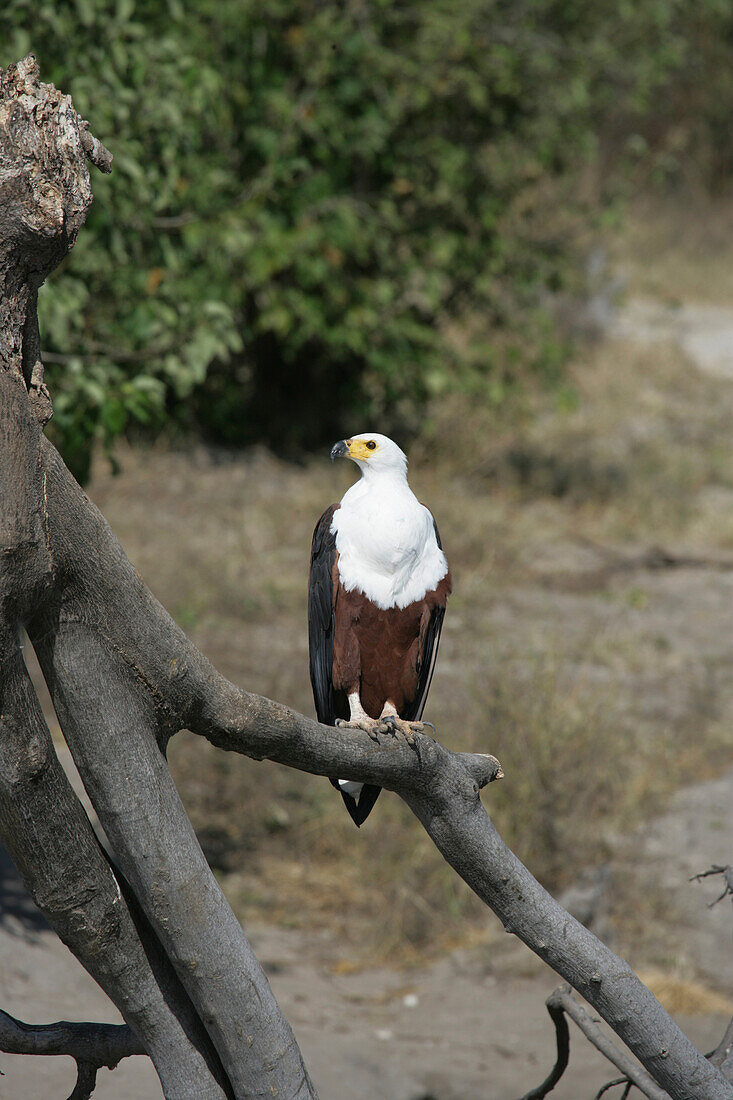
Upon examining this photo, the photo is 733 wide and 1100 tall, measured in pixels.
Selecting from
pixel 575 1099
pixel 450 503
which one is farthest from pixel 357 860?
pixel 450 503

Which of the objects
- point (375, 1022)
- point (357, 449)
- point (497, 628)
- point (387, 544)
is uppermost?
point (357, 449)

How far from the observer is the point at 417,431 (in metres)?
9.92

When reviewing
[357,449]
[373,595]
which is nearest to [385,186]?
[357,449]

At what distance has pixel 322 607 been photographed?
2.94m

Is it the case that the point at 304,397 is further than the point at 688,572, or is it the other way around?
the point at 304,397

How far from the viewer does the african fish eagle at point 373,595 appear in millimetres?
2746

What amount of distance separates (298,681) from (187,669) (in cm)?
398

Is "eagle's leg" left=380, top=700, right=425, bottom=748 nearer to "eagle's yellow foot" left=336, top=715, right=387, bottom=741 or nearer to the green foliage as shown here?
"eagle's yellow foot" left=336, top=715, right=387, bottom=741

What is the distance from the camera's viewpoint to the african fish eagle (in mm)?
2746

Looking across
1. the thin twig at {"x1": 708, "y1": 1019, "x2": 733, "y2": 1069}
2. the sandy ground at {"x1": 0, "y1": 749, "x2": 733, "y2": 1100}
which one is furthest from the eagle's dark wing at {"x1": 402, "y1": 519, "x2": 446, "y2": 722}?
the sandy ground at {"x1": 0, "y1": 749, "x2": 733, "y2": 1100}

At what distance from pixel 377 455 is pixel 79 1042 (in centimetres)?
153

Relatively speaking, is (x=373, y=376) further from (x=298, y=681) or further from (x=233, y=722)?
(x=233, y=722)

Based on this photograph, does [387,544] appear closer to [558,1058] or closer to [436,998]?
[558,1058]

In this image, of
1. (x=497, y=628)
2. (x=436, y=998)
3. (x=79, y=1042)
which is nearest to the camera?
(x=79, y=1042)
